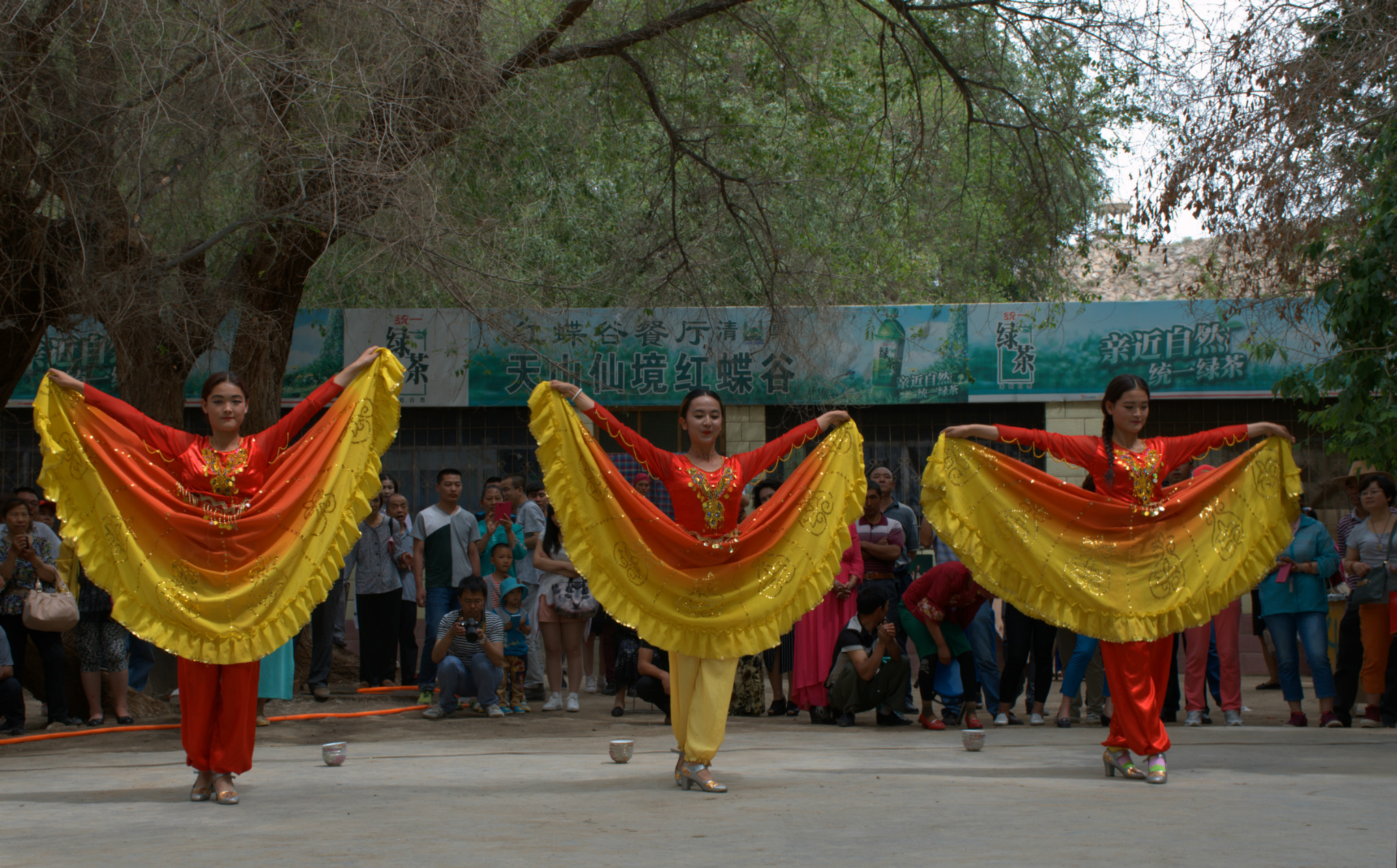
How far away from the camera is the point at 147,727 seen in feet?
25.1

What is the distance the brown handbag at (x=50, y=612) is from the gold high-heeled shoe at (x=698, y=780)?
4.13 metres

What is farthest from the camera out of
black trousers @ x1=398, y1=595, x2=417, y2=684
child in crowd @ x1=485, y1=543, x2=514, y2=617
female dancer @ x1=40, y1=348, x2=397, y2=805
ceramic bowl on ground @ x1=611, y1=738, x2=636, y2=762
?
black trousers @ x1=398, y1=595, x2=417, y2=684

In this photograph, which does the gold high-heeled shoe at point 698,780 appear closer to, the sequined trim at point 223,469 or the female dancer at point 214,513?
the female dancer at point 214,513

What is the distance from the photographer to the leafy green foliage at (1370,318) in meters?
7.42

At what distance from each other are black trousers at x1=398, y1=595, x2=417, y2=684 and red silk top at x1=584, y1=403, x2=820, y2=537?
4.56 m

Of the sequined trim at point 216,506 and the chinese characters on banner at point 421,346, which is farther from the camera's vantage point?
the chinese characters on banner at point 421,346

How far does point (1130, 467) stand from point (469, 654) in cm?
442

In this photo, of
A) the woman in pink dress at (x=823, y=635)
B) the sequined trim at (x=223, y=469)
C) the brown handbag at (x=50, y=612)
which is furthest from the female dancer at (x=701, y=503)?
the brown handbag at (x=50, y=612)

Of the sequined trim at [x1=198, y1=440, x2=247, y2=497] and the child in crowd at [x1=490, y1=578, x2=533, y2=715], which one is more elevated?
the sequined trim at [x1=198, y1=440, x2=247, y2=497]

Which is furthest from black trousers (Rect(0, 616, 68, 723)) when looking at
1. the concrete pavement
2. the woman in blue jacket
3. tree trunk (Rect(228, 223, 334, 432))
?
the woman in blue jacket

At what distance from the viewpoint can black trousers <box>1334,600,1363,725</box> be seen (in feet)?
25.4

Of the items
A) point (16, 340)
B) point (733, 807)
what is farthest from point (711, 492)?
point (16, 340)

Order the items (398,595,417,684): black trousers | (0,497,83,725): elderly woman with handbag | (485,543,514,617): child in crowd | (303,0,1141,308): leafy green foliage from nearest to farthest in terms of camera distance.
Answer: (0,497,83,725): elderly woman with handbag, (485,543,514,617): child in crowd, (303,0,1141,308): leafy green foliage, (398,595,417,684): black trousers

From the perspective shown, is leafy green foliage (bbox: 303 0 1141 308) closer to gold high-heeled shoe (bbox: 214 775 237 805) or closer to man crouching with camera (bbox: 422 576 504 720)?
man crouching with camera (bbox: 422 576 504 720)
